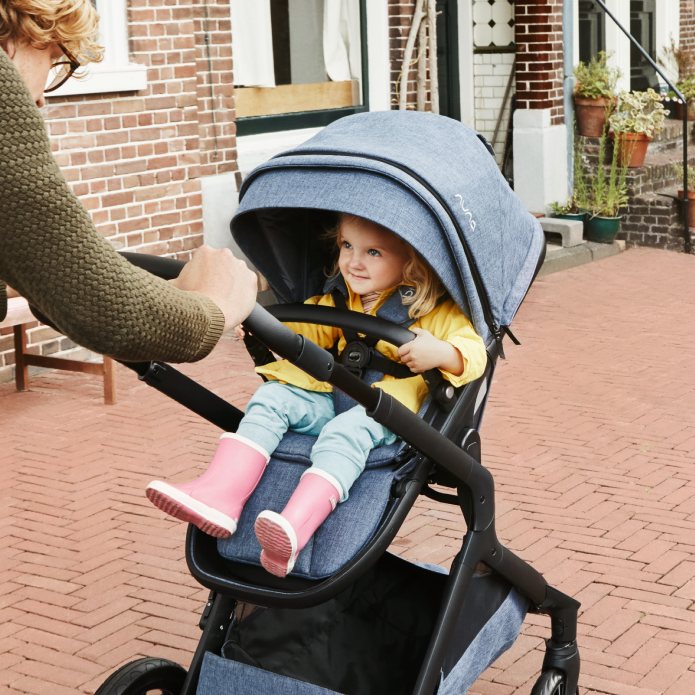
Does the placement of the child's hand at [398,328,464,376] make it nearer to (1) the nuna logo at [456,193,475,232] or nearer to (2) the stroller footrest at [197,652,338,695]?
(1) the nuna logo at [456,193,475,232]

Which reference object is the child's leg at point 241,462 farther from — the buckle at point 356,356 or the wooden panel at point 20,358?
the wooden panel at point 20,358

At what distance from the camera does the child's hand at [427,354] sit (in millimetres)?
2531

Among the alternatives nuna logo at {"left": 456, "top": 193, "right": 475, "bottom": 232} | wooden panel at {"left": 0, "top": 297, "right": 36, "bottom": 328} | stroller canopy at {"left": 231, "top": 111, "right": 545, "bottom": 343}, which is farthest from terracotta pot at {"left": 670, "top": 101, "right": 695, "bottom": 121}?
nuna logo at {"left": 456, "top": 193, "right": 475, "bottom": 232}

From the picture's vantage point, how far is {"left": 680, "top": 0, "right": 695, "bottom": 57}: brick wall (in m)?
15.1

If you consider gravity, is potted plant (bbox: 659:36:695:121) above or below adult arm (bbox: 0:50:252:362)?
above

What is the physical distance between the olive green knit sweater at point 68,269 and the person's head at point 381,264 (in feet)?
Result: 3.78

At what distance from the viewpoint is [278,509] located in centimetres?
254

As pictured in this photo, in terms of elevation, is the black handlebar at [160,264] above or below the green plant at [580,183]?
above

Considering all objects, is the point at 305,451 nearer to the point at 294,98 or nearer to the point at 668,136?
the point at 294,98

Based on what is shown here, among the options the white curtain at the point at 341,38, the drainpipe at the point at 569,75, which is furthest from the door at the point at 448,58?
the white curtain at the point at 341,38

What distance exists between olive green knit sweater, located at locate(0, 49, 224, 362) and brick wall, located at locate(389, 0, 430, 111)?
28.5 feet

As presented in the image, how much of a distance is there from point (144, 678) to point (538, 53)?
9.87 metres

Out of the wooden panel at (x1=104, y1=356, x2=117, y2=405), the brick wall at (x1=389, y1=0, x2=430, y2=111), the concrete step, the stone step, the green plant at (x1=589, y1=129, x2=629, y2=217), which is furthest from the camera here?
the stone step

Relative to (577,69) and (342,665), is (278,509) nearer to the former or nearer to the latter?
(342,665)
